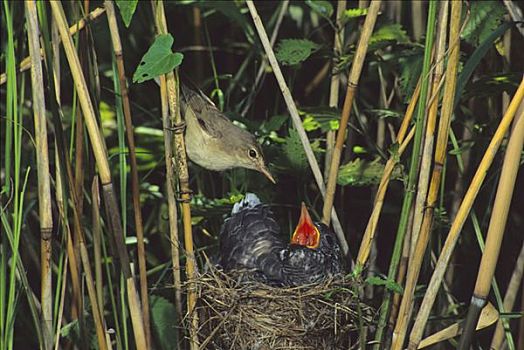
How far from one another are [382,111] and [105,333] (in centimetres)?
89

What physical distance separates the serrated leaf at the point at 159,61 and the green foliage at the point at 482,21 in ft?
2.95

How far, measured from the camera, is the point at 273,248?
2.52 m

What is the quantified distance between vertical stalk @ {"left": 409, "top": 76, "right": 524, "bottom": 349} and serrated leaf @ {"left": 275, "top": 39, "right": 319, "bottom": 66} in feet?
2.08

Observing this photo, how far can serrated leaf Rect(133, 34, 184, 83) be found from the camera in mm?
1895

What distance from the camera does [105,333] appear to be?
2.19m

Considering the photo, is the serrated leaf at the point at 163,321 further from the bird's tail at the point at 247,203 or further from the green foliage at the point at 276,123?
A: the green foliage at the point at 276,123

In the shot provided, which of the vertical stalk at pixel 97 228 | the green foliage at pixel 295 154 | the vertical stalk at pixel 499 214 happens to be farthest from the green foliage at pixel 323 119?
the vertical stalk at pixel 499 214

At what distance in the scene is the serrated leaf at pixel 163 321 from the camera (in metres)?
2.66

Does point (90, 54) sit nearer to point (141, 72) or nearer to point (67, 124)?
point (141, 72)

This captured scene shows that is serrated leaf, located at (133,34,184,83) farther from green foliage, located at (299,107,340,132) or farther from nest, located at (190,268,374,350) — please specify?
green foliage, located at (299,107,340,132)

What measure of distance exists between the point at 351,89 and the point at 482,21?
507 millimetres

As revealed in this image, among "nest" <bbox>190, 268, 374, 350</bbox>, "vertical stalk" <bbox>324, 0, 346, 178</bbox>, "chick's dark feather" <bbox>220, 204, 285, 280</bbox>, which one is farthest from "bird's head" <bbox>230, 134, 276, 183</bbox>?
"nest" <bbox>190, 268, 374, 350</bbox>

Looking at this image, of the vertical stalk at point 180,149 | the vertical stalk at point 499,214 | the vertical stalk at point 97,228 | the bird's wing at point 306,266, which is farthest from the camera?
the bird's wing at point 306,266

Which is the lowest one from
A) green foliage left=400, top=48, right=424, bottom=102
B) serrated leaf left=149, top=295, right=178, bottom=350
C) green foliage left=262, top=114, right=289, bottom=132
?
serrated leaf left=149, top=295, right=178, bottom=350
